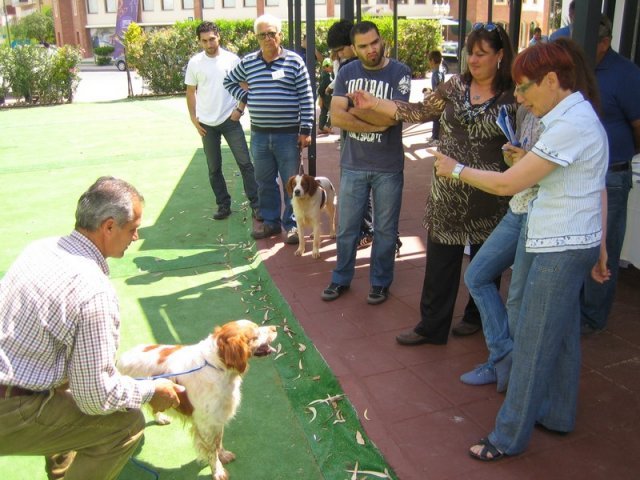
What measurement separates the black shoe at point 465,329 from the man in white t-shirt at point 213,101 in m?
3.28

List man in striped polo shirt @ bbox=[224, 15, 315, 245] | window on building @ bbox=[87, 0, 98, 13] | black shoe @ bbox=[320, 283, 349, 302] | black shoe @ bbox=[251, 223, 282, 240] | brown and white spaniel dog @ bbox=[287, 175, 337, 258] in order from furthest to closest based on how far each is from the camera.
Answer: window on building @ bbox=[87, 0, 98, 13] → black shoe @ bbox=[251, 223, 282, 240] → man in striped polo shirt @ bbox=[224, 15, 315, 245] → brown and white spaniel dog @ bbox=[287, 175, 337, 258] → black shoe @ bbox=[320, 283, 349, 302]

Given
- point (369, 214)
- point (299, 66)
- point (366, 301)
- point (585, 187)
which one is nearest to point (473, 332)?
point (366, 301)

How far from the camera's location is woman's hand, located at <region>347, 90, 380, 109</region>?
161 inches

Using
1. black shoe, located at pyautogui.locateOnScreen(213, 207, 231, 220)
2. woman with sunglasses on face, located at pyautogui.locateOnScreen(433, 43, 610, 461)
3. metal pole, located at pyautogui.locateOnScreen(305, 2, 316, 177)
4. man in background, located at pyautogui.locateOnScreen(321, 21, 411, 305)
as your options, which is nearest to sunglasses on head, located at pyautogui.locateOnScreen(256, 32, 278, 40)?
metal pole, located at pyautogui.locateOnScreen(305, 2, 316, 177)

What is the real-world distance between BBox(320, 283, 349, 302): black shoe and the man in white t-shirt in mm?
2166

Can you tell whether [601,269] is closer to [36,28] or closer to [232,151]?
[232,151]

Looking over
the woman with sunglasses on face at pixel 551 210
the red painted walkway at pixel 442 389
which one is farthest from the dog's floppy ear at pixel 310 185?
the woman with sunglasses on face at pixel 551 210

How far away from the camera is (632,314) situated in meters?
4.52

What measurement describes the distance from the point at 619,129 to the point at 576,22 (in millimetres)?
999

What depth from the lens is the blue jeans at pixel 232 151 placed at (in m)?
7.16

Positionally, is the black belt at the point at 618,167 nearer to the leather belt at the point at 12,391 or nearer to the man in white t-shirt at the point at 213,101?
the leather belt at the point at 12,391

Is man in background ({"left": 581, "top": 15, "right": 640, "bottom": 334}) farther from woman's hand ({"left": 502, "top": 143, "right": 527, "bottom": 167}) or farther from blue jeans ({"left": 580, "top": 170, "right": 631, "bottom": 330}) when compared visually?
woman's hand ({"left": 502, "top": 143, "right": 527, "bottom": 167})

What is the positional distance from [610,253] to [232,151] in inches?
177

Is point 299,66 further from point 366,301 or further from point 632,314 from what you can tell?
point 632,314
